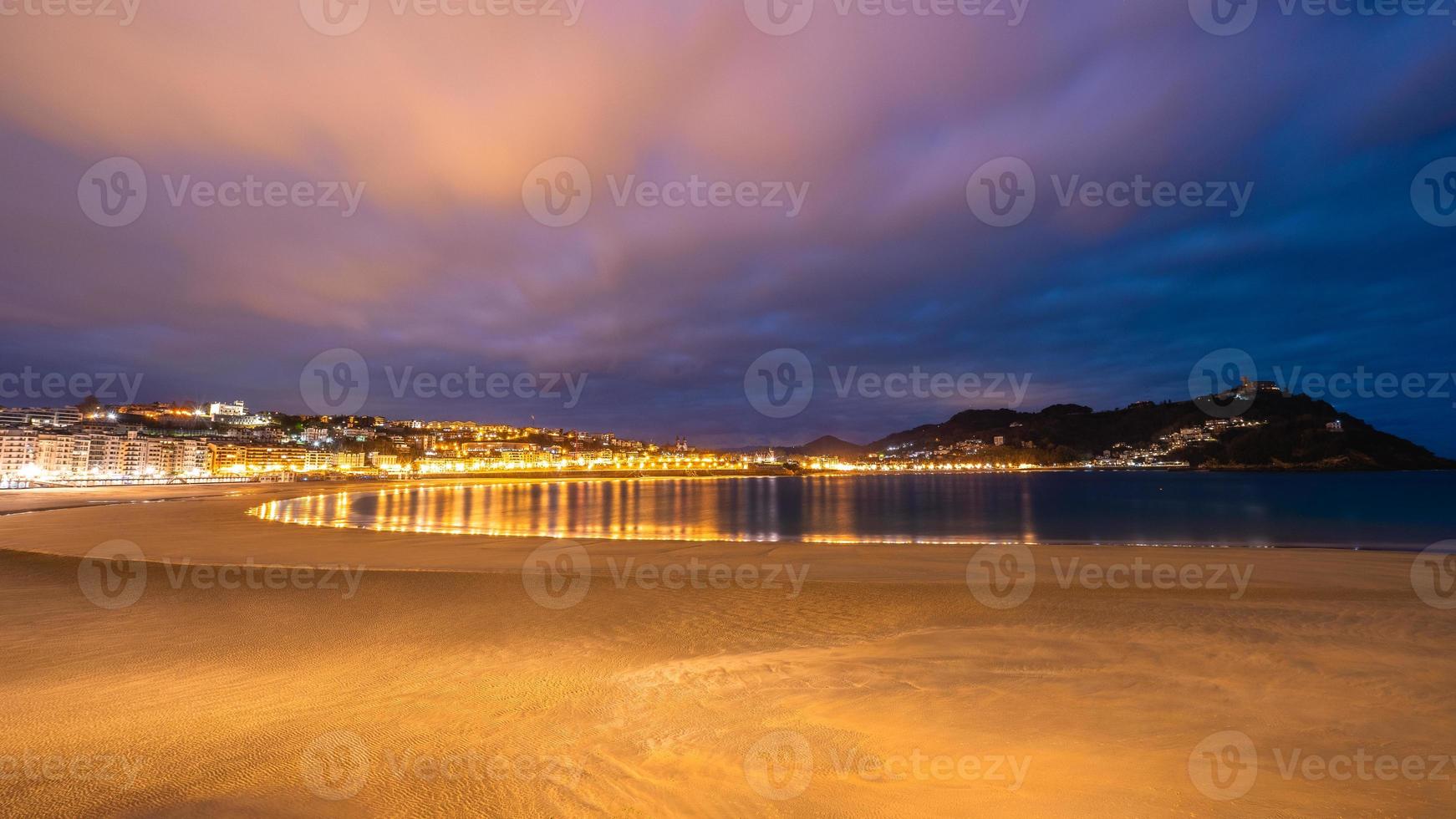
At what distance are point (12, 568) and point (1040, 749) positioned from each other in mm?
19077

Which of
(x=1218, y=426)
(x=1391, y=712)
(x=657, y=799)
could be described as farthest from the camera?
(x=1218, y=426)

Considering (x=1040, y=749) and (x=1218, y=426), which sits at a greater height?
(x=1218, y=426)

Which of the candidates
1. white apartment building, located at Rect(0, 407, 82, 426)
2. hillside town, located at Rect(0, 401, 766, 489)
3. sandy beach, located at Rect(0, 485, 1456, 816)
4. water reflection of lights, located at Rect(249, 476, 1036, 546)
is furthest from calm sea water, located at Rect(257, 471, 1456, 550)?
white apartment building, located at Rect(0, 407, 82, 426)

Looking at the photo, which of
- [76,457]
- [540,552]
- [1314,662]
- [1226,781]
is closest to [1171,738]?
[1226,781]

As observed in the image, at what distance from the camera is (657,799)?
4340 mm

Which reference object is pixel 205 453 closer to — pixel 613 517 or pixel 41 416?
pixel 41 416

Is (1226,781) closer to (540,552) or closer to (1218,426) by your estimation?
(540,552)

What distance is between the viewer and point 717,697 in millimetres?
6266

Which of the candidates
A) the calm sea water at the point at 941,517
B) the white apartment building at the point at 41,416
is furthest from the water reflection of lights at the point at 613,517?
the white apartment building at the point at 41,416

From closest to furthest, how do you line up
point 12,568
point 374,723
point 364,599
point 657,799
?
1. point 657,799
2. point 374,723
3. point 364,599
4. point 12,568

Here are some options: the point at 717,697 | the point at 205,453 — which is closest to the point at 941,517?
the point at 717,697

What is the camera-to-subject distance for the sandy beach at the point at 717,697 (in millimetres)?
4453

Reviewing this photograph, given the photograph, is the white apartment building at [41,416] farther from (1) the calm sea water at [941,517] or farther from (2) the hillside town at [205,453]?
(1) the calm sea water at [941,517]

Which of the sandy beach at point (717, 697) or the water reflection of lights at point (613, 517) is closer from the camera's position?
the sandy beach at point (717, 697)
